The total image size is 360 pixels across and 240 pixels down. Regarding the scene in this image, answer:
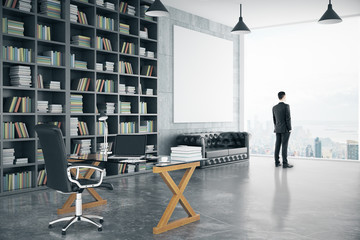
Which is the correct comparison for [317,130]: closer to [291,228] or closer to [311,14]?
[311,14]

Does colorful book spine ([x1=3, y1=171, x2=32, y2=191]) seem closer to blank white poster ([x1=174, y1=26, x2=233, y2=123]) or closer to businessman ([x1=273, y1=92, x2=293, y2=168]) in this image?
blank white poster ([x1=174, y1=26, x2=233, y2=123])

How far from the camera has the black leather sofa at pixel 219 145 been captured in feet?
28.9

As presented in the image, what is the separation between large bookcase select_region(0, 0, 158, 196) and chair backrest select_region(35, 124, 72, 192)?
222 cm

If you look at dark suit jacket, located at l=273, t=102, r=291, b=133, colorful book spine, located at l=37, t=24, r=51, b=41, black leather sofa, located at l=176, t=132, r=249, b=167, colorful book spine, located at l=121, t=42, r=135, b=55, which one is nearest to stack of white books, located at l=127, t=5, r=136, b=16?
colorful book spine, located at l=121, t=42, r=135, b=55

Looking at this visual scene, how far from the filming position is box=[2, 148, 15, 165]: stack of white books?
5.83 m

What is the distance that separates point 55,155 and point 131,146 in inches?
46.7

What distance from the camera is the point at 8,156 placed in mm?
5879

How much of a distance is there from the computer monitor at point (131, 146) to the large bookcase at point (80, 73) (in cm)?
201

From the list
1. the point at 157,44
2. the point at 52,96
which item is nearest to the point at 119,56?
the point at 157,44

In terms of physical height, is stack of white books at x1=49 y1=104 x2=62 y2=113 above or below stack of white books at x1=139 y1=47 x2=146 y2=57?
below

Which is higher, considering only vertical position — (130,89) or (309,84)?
(309,84)

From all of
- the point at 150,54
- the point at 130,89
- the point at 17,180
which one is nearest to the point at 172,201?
the point at 17,180

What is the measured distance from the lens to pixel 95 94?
23.4ft

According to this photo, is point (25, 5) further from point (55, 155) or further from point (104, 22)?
point (55, 155)
